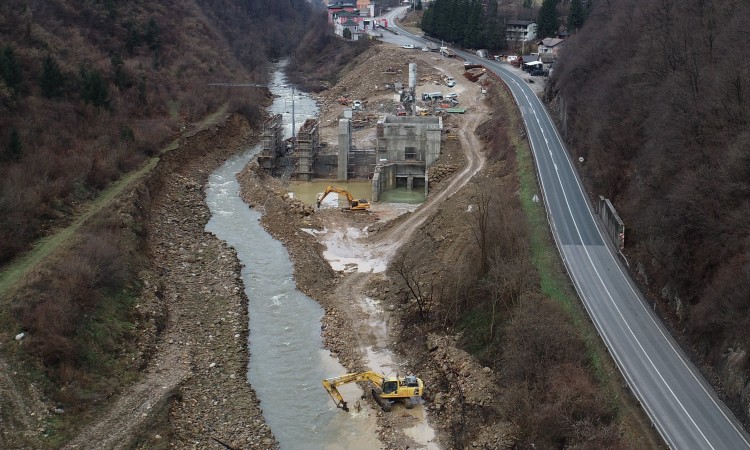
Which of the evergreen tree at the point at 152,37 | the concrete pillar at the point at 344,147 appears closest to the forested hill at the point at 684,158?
the concrete pillar at the point at 344,147

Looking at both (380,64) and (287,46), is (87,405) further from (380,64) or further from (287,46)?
(287,46)

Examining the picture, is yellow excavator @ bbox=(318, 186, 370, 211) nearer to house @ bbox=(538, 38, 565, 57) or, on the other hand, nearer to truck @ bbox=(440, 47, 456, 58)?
house @ bbox=(538, 38, 565, 57)

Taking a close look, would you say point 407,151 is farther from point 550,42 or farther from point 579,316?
point 550,42

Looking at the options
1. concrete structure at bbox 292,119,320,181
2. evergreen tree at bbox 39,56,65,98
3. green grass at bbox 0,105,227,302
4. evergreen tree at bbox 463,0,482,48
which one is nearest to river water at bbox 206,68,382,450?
green grass at bbox 0,105,227,302

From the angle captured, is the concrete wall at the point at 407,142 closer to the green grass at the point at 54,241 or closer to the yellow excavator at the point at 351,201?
the yellow excavator at the point at 351,201

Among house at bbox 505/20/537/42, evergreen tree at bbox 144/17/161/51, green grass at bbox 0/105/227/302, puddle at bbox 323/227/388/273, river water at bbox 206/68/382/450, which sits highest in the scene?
house at bbox 505/20/537/42

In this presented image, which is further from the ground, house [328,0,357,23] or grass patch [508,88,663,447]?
house [328,0,357,23]

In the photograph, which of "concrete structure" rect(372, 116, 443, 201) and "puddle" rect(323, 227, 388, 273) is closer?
"puddle" rect(323, 227, 388, 273)

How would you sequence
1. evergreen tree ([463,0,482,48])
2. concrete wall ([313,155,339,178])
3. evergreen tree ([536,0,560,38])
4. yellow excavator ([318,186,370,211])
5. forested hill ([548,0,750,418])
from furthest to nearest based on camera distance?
1. evergreen tree ([463,0,482,48])
2. evergreen tree ([536,0,560,38])
3. concrete wall ([313,155,339,178])
4. yellow excavator ([318,186,370,211])
5. forested hill ([548,0,750,418])
